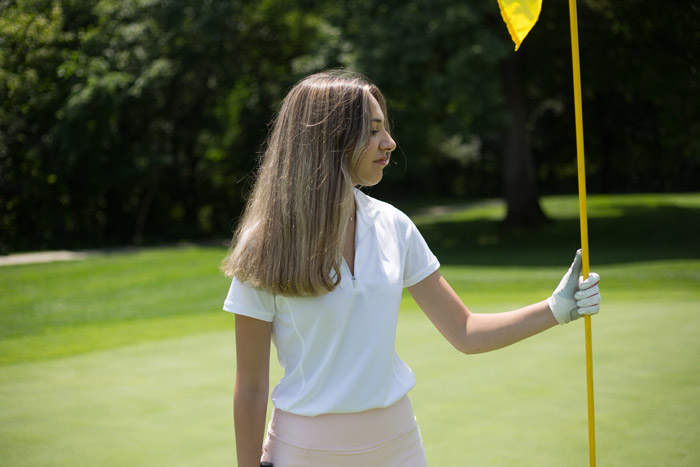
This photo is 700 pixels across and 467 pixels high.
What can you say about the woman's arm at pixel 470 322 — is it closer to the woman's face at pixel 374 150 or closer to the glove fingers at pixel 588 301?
the glove fingers at pixel 588 301

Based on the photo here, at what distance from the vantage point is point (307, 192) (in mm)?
2025

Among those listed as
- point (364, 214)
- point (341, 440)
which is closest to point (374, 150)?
point (364, 214)

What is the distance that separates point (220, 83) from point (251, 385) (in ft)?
68.3

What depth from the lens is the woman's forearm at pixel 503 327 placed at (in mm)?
2359

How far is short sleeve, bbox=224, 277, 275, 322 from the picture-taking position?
199cm

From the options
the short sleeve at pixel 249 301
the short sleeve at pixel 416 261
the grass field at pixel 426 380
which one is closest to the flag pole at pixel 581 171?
A: the short sleeve at pixel 416 261

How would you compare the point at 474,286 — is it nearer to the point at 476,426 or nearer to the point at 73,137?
the point at 476,426

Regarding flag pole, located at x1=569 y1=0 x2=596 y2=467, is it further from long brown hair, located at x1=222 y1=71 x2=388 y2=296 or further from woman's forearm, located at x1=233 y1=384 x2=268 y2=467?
woman's forearm, located at x1=233 y1=384 x2=268 y2=467

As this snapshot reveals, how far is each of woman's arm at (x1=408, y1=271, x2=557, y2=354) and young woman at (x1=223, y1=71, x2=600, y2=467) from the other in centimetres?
27

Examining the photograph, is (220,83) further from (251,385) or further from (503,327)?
(251,385)

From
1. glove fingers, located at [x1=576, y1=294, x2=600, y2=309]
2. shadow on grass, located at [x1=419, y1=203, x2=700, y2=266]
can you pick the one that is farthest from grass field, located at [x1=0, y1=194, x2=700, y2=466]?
shadow on grass, located at [x1=419, y1=203, x2=700, y2=266]

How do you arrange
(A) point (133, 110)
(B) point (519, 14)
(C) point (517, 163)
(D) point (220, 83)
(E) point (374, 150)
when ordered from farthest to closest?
(D) point (220, 83), (A) point (133, 110), (C) point (517, 163), (B) point (519, 14), (E) point (374, 150)

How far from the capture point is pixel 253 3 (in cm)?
2242

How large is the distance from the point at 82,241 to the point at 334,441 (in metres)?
18.7
